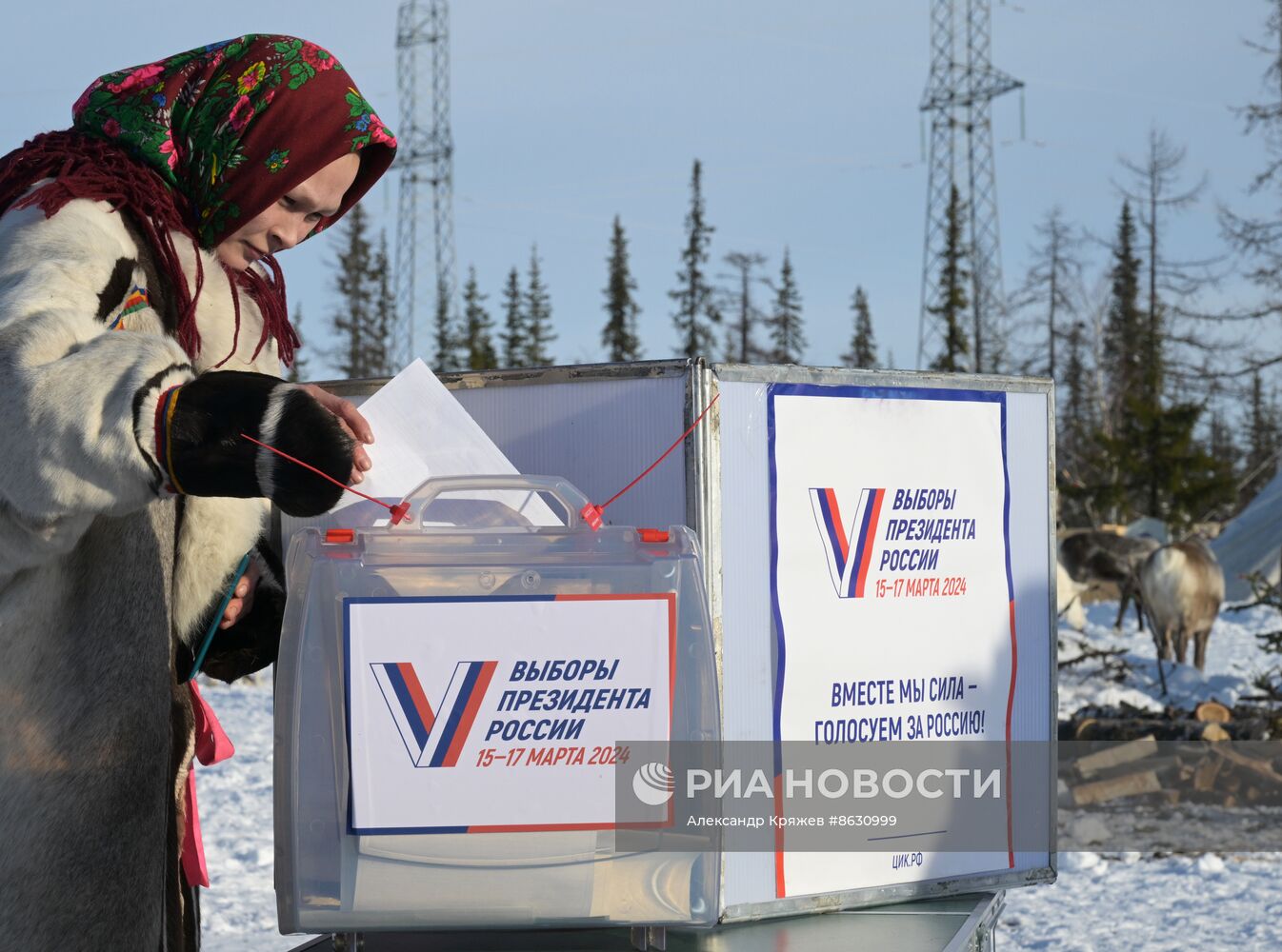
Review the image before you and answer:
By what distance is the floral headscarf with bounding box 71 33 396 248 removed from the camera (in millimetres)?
1759

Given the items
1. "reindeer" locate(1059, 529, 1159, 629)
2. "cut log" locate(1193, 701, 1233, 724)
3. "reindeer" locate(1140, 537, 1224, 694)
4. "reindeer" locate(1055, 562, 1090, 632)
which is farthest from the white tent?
"cut log" locate(1193, 701, 1233, 724)

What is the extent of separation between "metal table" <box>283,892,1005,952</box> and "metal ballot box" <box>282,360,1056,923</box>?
0.03m

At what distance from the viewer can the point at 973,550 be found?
2.31 meters

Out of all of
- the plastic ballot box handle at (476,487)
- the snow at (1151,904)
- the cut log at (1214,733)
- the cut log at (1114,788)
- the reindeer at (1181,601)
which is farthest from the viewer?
the reindeer at (1181,601)

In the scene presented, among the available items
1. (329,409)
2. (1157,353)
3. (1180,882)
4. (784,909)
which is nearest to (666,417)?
(329,409)

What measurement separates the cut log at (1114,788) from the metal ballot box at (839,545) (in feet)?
16.8

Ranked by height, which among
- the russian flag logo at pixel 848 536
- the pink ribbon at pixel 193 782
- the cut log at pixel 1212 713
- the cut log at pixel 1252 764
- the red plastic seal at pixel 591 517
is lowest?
the cut log at pixel 1252 764

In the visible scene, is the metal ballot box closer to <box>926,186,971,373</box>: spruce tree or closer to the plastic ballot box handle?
the plastic ballot box handle

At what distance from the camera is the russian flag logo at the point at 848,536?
2146mm

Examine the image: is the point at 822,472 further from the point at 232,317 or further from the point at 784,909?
the point at 232,317

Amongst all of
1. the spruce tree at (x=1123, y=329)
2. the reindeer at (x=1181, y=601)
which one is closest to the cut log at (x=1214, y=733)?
the reindeer at (x=1181, y=601)

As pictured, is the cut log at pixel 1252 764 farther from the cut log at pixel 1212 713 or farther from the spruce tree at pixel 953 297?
the spruce tree at pixel 953 297

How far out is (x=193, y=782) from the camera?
1926 mm

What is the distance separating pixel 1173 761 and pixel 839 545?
20.2ft
